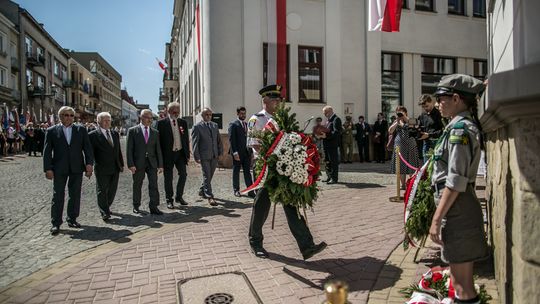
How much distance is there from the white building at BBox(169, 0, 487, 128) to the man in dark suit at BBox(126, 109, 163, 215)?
787cm

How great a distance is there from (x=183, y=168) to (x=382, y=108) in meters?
11.8

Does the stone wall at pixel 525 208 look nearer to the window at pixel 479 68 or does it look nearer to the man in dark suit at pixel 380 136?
the man in dark suit at pixel 380 136

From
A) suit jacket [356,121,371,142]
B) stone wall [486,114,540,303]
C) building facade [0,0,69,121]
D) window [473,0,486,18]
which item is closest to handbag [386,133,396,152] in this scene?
stone wall [486,114,540,303]

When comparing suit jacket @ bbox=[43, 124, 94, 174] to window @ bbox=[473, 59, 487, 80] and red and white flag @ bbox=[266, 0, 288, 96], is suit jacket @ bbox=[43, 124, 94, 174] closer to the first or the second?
red and white flag @ bbox=[266, 0, 288, 96]

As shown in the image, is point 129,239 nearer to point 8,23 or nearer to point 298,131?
point 298,131

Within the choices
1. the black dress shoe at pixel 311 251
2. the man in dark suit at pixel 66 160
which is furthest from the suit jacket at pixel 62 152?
the black dress shoe at pixel 311 251

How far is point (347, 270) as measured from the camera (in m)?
4.41

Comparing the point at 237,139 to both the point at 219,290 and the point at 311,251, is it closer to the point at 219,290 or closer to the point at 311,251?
the point at 311,251

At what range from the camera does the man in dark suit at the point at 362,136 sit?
1642 cm

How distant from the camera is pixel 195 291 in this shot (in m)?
3.95

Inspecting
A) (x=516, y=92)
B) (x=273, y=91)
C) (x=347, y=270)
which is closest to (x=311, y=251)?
(x=347, y=270)

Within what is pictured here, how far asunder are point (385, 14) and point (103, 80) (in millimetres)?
98726

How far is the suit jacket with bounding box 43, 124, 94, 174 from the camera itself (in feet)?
21.2

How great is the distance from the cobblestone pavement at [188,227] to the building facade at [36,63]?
1308 inches
